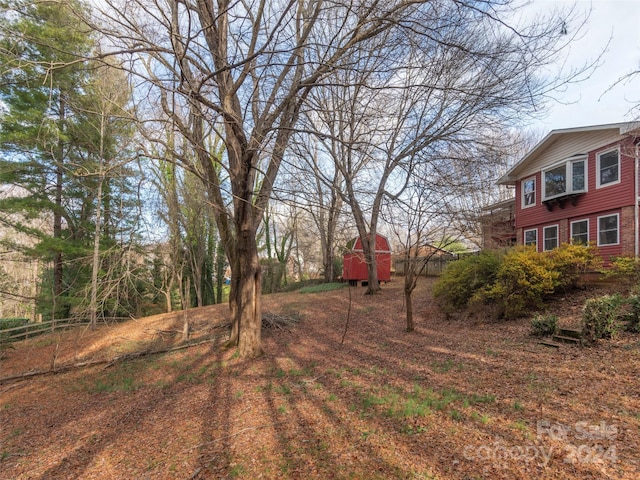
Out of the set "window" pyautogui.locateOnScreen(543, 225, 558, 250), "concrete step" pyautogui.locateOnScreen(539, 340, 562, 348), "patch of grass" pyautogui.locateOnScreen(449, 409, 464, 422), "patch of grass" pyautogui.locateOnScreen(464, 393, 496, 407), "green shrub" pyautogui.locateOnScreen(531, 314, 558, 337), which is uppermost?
"window" pyautogui.locateOnScreen(543, 225, 558, 250)

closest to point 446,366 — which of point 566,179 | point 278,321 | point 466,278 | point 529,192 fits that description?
point 466,278

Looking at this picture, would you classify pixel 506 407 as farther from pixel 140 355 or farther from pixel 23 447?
pixel 140 355

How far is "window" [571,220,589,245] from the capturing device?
37.8 feet

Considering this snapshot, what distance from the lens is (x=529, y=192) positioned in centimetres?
1423

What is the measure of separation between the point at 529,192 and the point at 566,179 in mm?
2202

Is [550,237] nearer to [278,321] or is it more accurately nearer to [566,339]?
[566,339]

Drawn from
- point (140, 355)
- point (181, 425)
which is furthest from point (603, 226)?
point (140, 355)

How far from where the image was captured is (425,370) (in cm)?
510

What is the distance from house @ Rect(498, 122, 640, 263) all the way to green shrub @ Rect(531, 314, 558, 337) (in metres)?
4.19

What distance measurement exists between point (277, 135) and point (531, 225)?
41.5ft

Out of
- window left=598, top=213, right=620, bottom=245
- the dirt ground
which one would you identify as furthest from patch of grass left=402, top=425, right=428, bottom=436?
window left=598, top=213, right=620, bottom=245

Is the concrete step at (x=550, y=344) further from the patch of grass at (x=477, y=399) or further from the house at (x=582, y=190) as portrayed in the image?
the house at (x=582, y=190)

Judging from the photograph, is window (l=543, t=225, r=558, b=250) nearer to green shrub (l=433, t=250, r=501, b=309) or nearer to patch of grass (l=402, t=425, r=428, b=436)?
green shrub (l=433, t=250, r=501, b=309)

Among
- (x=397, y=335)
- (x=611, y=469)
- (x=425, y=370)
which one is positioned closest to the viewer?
(x=611, y=469)
